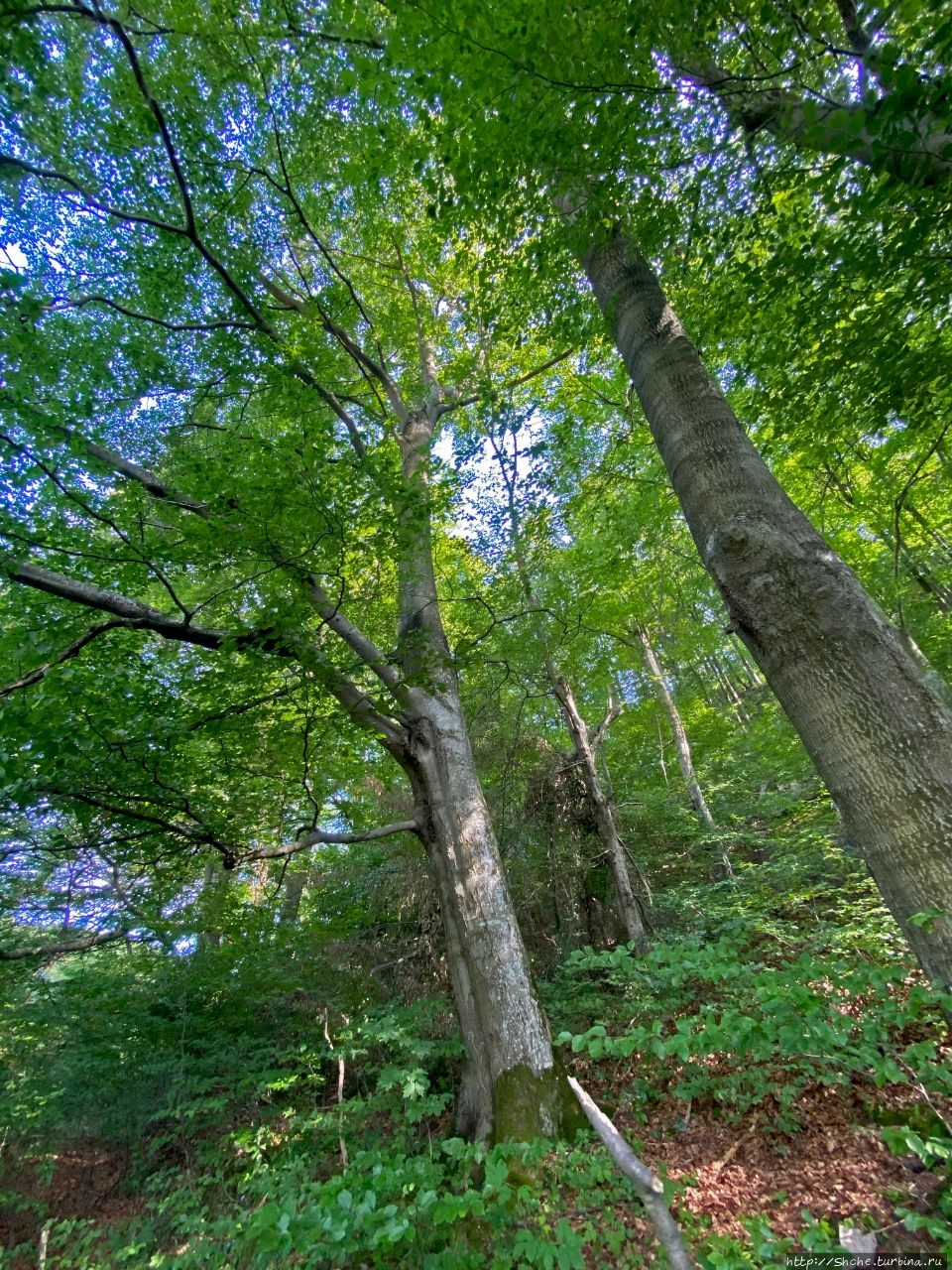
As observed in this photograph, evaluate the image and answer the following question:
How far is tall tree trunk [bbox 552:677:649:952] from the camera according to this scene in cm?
567

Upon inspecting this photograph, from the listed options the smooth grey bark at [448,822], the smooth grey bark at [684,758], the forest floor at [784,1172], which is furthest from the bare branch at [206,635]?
the smooth grey bark at [684,758]

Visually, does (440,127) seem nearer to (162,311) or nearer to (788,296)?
(788,296)

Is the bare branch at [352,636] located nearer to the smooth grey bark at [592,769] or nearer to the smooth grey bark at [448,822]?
the smooth grey bark at [448,822]

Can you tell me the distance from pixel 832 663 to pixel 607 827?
4.74m

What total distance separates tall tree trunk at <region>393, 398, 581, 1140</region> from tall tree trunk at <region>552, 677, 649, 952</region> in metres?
2.00

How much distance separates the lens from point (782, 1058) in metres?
3.73

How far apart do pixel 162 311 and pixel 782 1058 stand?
8814 millimetres

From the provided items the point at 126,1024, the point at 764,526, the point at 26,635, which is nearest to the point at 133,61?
the point at 26,635

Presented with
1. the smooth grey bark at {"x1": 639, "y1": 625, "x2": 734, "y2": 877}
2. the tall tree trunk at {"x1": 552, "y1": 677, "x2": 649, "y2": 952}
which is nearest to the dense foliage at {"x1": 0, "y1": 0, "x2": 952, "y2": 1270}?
the smooth grey bark at {"x1": 639, "y1": 625, "x2": 734, "y2": 877}

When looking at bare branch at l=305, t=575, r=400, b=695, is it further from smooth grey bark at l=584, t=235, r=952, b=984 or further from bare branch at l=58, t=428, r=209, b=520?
smooth grey bark at l=584, t=235, r=952, b=984

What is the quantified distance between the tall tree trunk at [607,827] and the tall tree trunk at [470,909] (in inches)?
78.8

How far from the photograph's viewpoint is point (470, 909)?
13.1 feet

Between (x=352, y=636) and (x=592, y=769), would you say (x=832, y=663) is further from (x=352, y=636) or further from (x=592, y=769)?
(x=592, y=769)

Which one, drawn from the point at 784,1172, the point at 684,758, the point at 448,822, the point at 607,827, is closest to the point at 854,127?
Answer: the point at 448,822
